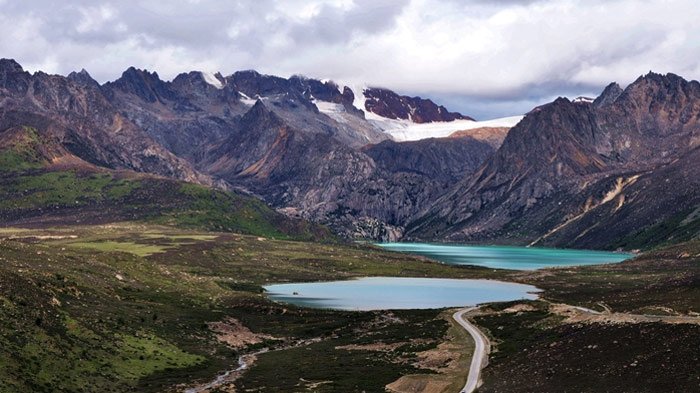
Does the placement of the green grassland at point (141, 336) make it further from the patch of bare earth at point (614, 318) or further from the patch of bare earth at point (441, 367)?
the patch of bare earth at point (614, 318)

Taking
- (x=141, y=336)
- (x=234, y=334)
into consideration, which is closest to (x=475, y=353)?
(x=234, y=334)

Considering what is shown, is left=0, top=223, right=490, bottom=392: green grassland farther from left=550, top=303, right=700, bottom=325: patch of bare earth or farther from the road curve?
left=550, top=303, right=700, bottom=325: patch of bare earth

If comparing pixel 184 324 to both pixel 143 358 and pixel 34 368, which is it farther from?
pixel 34 368

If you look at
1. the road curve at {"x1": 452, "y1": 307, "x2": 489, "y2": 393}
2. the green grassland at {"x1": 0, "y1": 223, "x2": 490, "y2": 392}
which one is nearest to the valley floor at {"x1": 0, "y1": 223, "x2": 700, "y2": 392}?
the green grassland at {"x1": 0, "y1": 223, "x2": 490, "y2": 392}

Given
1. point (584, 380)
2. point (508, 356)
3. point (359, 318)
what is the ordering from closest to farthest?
1. point (584, 380)
2. point (508, 356)
3. point (359, 318)

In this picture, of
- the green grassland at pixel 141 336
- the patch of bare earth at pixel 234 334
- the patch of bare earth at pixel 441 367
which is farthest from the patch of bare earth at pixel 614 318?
the patch of bare earth at pixel 234 334

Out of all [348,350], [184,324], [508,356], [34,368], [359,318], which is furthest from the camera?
[359,318]

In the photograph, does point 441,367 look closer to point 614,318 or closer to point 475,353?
point 475,353

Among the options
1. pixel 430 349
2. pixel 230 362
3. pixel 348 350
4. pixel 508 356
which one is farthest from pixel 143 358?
pixel 508 356

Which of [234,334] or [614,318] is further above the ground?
[614,318]
